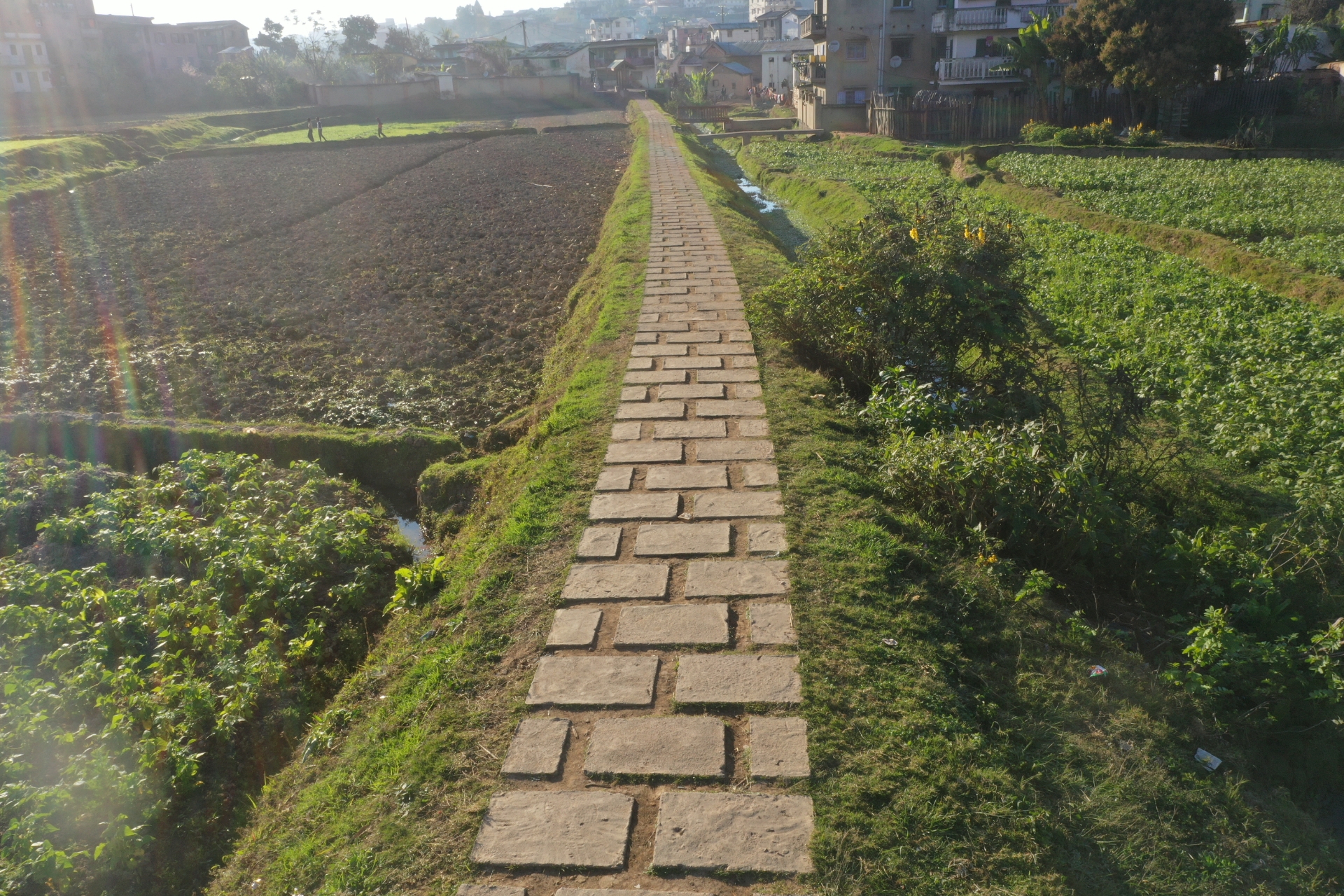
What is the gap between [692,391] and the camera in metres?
5.93

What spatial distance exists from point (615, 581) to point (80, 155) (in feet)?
93.6

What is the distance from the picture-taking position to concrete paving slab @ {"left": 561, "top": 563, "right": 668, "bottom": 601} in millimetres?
3688

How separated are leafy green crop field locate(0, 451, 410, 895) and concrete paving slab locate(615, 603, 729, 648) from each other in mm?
1578


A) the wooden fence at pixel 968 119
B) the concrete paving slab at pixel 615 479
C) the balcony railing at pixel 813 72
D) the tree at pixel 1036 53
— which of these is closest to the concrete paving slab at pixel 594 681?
the concrete paving slab at pixel 615 479

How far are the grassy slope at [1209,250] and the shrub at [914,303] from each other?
4.45 m

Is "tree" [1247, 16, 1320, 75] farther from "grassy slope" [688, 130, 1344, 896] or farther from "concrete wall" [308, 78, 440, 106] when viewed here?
"concrete wall" [308, 78, 440, 106]

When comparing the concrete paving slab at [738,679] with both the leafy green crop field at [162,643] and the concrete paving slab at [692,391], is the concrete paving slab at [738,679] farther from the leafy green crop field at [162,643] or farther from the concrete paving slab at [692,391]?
the concrete paving slab at [692,391]

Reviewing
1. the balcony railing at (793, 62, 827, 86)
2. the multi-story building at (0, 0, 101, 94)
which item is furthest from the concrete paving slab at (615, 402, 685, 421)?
the multi-story building at (0, 0, 101, 94)

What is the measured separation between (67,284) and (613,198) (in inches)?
366

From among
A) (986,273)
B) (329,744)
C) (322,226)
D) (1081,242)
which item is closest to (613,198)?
(322,226)

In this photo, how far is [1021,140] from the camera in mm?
26312

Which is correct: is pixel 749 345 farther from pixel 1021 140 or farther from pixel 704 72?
pixel 704 72

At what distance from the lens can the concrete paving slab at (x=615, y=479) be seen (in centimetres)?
462

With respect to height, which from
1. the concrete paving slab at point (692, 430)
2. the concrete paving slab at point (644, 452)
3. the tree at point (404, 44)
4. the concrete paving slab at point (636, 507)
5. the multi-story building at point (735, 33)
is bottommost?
the concrete paving slab at point (636, 507)
